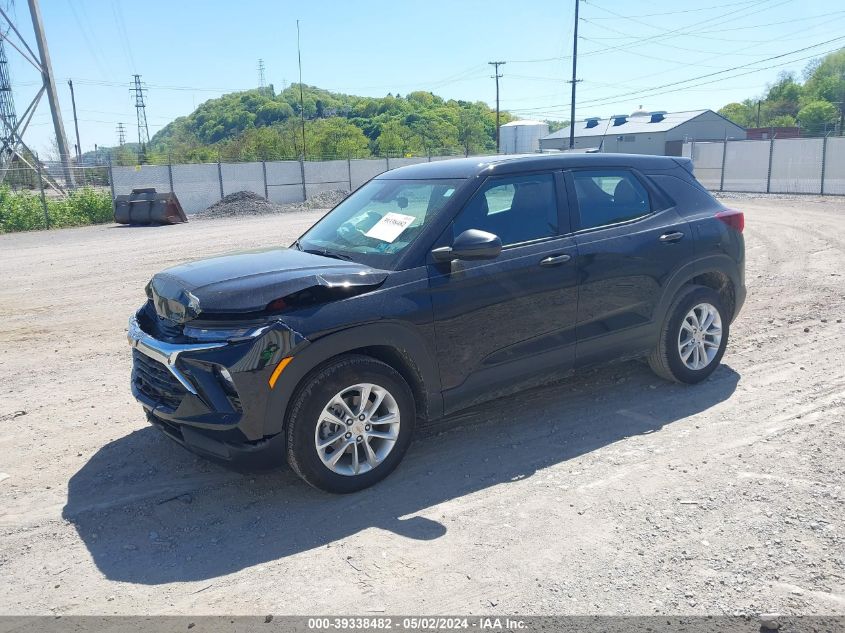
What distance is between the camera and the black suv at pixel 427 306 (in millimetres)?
3760

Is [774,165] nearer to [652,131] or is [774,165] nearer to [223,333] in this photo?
[223,333]

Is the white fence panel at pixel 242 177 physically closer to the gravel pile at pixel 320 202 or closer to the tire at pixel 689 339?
the gravel pile at pixel 320 202

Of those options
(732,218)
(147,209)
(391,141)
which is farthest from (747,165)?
(391,141)

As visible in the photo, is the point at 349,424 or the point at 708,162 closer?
the point at 349,424

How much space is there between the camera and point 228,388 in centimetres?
368

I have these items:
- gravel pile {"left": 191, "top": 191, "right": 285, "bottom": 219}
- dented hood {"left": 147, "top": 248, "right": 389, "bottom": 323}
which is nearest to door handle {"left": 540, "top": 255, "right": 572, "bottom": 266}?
dented hood {"left": 147, "top": 248, "right": 389, "bottom": 323}

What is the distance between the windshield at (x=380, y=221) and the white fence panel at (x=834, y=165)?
92.2 feet

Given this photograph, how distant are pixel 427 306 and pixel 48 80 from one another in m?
39.0

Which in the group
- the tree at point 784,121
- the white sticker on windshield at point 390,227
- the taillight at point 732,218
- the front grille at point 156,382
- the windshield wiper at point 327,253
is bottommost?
the front grille at point 156,382

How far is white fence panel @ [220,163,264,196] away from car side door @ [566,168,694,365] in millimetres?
29723

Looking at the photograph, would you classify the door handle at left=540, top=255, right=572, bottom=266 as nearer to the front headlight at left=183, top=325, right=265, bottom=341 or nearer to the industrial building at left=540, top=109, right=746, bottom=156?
the front headlight at left=183, top=325, right=265, bottom=341

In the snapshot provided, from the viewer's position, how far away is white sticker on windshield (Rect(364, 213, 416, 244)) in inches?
179

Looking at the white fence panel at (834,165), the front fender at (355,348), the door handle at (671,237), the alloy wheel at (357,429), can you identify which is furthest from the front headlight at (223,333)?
the white fence panel at (834,165)

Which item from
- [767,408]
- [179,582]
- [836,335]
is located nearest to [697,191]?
[767,408]
